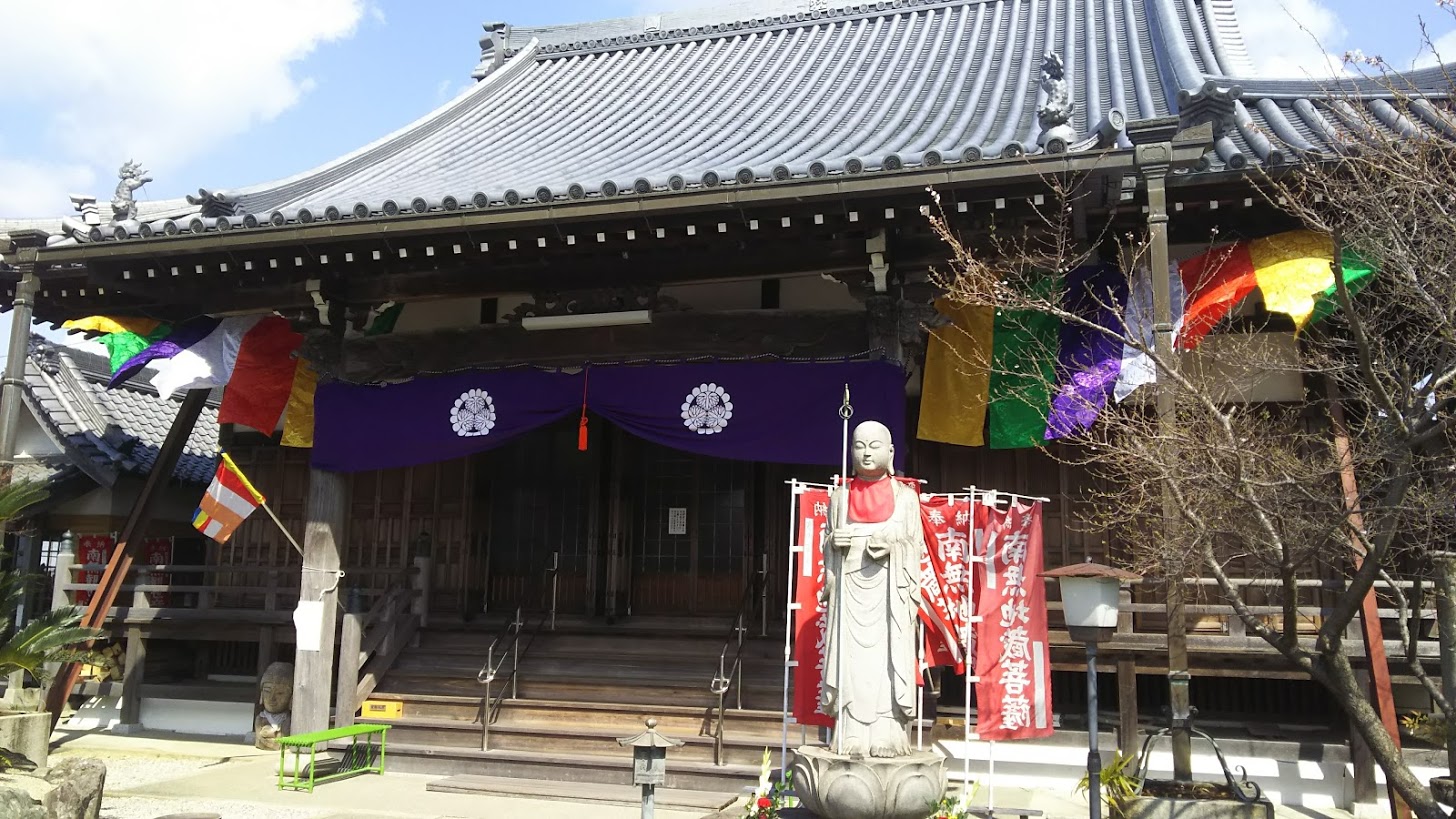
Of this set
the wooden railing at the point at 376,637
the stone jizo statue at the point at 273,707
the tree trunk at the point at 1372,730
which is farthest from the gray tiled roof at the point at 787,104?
the stone jizo statue at the point at 273,707

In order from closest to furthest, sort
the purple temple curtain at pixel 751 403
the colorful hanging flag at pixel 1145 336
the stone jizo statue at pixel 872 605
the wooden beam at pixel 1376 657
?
the stone jizo statue at pixel 872 605
the wooden beam at pixel 1376 657
the colorful hanging flag at pixel 1145 336
the purple temple curtain at pixel 751 403

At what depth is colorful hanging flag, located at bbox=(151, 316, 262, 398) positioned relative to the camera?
1106 cm

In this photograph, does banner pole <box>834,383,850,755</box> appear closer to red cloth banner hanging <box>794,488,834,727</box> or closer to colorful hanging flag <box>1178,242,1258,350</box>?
red cloth banner hanging <box>794,488,834,727</box>

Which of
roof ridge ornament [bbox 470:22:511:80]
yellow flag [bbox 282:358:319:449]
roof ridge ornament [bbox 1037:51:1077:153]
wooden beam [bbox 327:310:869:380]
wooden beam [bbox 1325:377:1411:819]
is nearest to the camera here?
wooden beam [bbox 1325:377:1411:819]

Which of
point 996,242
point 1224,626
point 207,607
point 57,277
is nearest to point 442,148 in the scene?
point 57,277

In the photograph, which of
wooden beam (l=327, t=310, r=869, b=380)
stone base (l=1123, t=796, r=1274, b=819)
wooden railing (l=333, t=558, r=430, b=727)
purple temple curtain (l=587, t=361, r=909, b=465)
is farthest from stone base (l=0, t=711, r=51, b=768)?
stone base (l=1123, t=796, r=1274, b=819)

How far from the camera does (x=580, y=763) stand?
30.4ft

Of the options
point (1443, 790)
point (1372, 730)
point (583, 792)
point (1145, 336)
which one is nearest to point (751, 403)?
point (1145, 336)

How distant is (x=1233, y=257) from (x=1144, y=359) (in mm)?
1255

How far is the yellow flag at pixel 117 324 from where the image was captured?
37.7 feet

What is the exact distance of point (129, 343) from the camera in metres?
11.5

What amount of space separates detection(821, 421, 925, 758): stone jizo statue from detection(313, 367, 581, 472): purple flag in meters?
3.91

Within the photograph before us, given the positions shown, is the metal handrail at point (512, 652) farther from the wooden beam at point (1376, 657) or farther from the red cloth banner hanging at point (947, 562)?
the wooden beam at point (1376, 657)

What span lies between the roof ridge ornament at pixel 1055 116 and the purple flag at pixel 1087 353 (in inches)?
57.7
